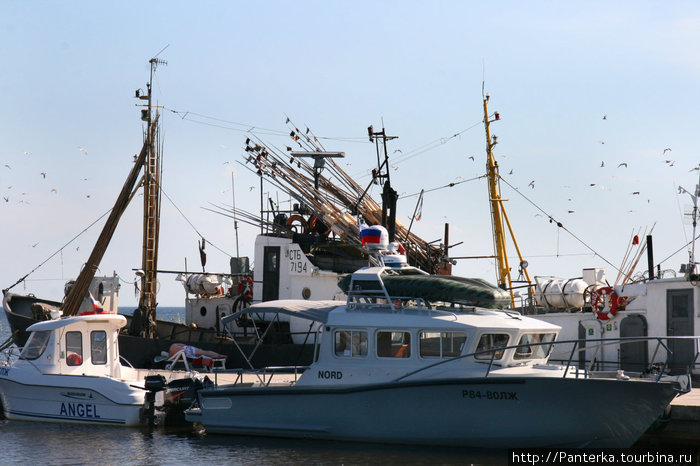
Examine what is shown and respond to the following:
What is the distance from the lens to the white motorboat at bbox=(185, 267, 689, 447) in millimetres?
15148

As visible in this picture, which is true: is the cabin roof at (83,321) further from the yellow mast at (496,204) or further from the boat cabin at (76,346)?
the yellow mast at (496,204)

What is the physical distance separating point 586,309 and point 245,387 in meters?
10.3

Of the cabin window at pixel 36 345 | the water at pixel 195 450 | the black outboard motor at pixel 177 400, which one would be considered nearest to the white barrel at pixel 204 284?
the cabin window at pixel 36 345

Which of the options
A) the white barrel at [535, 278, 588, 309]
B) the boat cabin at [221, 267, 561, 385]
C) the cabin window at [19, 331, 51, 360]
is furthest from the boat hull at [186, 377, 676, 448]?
the white barrel at [535, 278, 588, 309]

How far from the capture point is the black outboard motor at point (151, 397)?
19.0 metres

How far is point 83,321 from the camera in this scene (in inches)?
807

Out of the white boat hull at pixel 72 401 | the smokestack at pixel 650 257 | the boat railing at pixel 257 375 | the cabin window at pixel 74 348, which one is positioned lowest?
the white boat hull at pixel 72 401

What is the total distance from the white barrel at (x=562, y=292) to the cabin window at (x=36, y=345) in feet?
43.3

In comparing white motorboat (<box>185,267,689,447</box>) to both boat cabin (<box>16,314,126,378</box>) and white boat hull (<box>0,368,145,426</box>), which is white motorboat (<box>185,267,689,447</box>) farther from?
boat cabin (<box>16,314,126,378</box>)

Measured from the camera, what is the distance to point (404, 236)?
27.8 meters

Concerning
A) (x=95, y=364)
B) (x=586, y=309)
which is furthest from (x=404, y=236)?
(x=95, y=364)

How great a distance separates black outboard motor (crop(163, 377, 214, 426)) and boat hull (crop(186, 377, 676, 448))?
2.36m

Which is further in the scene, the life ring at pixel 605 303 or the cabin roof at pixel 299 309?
the life ring at pixel 605 303

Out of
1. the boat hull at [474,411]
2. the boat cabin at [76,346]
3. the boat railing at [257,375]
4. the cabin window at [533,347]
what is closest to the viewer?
the boat hull at [474,411]
